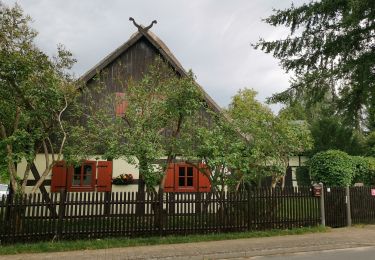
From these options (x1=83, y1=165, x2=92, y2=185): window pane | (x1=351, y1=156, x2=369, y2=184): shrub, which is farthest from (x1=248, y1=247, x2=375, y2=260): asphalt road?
(x1=351, y1=156, x2=369, y2=184): shrub

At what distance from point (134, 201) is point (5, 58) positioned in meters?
5.06

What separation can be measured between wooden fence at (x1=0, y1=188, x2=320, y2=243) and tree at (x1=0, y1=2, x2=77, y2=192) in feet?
4.38

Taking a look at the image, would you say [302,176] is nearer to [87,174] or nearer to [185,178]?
[185,178]

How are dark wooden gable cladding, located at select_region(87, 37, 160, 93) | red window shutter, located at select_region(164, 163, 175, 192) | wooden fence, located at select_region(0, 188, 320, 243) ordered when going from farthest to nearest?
1. dark wooden gable cladding, located at select_region(87, 37, 160, 93)
2. red window shutter, located at select_region(164, 163, 175, 192)
3. wooden fence, located at select_region(0, 188, 320, 243)

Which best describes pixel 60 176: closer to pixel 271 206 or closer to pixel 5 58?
pixel 5 58

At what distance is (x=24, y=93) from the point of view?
33.0ft

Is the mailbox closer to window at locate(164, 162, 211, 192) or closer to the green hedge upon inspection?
window at locate(164, 162, 211, 192)

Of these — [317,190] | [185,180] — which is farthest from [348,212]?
[185,180]

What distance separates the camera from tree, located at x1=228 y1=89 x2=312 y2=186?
11.9 metres

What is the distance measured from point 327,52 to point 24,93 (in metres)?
12.6

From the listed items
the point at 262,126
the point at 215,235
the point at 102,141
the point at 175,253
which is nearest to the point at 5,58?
the point at 102,141

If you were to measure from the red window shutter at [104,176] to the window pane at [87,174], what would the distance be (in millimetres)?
566

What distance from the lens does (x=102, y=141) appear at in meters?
11.3

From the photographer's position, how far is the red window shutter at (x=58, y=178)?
13.6m
